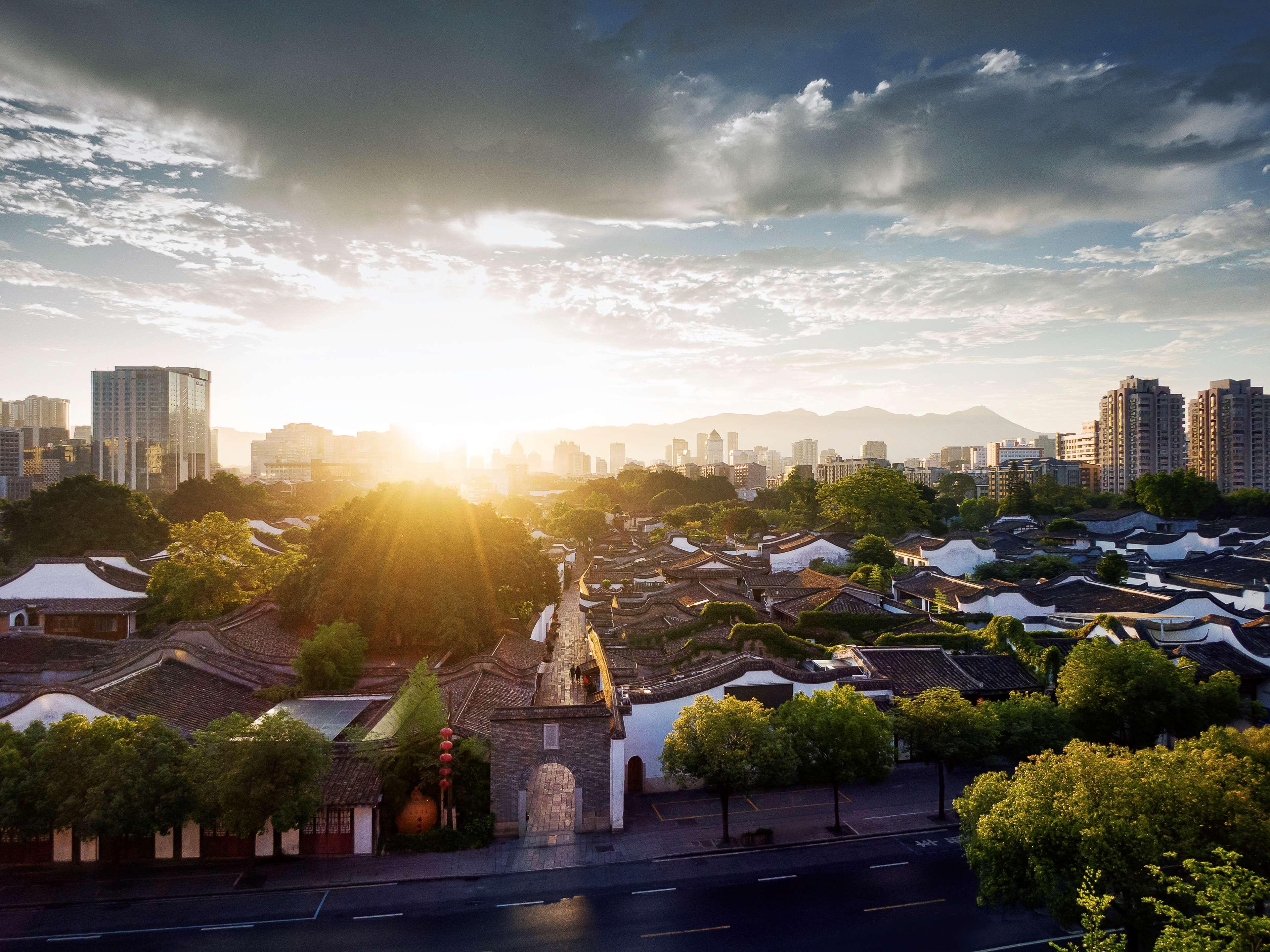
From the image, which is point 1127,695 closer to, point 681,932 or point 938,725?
point 938,725

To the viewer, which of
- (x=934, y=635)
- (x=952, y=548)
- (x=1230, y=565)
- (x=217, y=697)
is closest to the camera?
(x=217, y=697)

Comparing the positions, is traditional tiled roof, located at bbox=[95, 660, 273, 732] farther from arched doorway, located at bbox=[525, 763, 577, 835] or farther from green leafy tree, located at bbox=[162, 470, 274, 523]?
green leafy tree, located at bbox=[162, 470, 274, 523]

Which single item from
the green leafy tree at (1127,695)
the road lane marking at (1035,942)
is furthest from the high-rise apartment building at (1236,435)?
the road lane marking at (1035,942)

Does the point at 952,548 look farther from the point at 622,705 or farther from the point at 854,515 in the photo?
the point at 622,705

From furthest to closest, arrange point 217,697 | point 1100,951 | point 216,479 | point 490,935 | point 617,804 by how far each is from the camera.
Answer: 1. point 216,479
2. point 217,697
3. point 617,804
4. point 490,935
5. point 1100,951

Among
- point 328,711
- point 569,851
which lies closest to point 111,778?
point 328,711

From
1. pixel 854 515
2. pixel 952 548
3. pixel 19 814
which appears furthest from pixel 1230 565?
pixel 19 814
